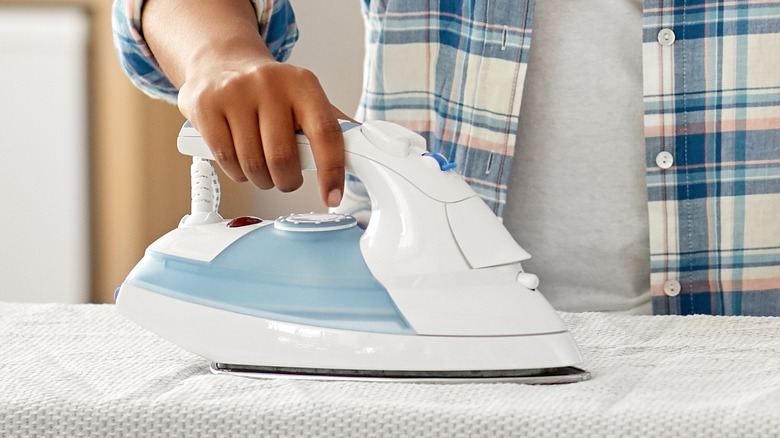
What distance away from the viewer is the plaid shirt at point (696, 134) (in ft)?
3.54

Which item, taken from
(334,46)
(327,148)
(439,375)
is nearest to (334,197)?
(327,148)

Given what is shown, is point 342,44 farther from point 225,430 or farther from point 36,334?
point 225,430

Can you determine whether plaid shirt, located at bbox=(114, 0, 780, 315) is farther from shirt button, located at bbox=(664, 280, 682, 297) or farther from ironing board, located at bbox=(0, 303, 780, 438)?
ironing board, located at bbox=(0, 303, 780, 438)

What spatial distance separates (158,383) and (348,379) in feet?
0.48

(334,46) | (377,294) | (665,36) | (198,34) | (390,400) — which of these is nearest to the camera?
(390,400)

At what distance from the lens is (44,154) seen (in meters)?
2.44

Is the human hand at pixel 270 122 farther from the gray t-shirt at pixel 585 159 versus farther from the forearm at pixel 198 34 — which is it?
the gray t-shirt at pixel 585 159

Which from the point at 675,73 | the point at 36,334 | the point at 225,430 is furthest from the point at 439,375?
the point at 675,73

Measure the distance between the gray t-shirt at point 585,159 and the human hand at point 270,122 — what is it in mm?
413

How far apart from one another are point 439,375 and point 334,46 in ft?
5.86

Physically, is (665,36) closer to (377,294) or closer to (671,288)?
(671,288)

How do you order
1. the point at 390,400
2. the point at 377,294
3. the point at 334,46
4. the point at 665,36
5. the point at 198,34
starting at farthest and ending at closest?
the point at 334,46 → the point at 665,36 → the point at 198,34 → the point at 377,294 → the point at 390,400

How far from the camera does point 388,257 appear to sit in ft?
2.55

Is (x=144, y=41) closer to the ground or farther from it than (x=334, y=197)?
farther from it
